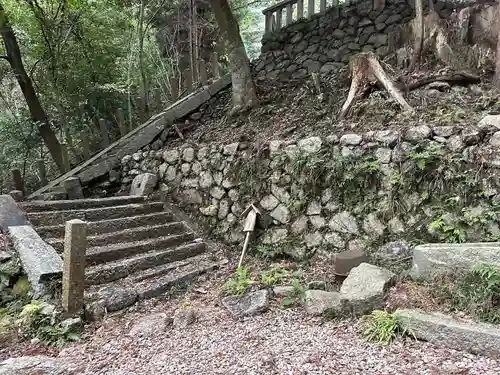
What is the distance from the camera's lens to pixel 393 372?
7.15ft

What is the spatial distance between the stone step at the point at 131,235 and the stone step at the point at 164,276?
0.65 metres

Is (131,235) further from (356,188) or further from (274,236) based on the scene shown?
(356,188)

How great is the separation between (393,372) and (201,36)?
8525 millimetres

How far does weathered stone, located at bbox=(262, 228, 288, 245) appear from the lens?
4.63 metres

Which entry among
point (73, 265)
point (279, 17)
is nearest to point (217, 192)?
point (73, 265)

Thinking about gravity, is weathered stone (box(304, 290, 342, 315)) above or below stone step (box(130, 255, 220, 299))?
above

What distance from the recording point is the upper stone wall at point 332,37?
6406 millimetres

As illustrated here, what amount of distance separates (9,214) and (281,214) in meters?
3.27

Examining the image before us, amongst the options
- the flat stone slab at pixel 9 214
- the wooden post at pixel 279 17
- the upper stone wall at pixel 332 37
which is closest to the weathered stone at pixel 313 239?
the flat stone slab at pixel 9 214

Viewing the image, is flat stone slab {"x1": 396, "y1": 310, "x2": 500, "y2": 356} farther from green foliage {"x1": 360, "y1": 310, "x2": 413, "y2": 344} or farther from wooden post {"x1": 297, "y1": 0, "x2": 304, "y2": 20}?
wooden post {"x1": 297, "y1": 0, "x2": 304, "y2": 20}

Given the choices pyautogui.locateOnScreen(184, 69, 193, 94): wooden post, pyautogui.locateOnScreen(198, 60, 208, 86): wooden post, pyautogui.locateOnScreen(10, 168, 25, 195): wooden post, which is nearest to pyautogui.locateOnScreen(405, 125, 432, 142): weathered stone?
pyautogui.locateOnScreen(198, 60, 208, 86): wooden post

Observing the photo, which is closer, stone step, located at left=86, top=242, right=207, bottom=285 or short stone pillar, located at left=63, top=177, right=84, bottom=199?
stone step, located at left=86, top=242, right=207, bottom=285

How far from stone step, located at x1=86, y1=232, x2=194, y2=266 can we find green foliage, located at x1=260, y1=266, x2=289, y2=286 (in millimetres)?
1494

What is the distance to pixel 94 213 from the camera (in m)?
4.92
